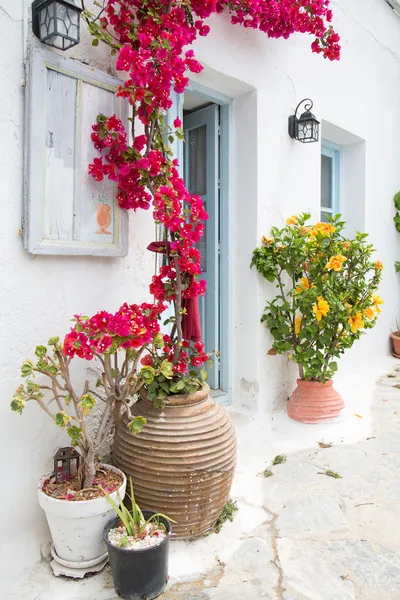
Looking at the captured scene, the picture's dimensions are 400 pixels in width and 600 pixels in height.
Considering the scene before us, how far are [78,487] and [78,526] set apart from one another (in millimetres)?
137

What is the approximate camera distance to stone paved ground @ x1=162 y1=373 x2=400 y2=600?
5.24ft

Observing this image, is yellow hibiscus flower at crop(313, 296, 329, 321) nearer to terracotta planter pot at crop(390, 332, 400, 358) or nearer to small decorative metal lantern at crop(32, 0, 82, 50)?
small decorative metal lantern at crop(32, 0, 82, 50)

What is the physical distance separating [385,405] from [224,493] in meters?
1.96

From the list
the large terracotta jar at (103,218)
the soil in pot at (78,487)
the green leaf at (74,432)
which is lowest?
the soil in pot at (78,487)

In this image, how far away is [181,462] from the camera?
176 centimetres

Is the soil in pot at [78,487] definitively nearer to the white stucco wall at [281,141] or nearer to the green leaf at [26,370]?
the green leaf at [26,370]

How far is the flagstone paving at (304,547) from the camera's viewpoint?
5.20ft

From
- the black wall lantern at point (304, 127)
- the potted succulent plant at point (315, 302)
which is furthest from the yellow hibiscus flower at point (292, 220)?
the black wall lantern at point (304, 127)

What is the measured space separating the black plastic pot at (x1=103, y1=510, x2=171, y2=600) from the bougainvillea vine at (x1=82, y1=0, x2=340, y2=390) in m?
0.70

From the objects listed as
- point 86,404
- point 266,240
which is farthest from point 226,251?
point 86,404

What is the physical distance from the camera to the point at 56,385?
1.71 metres

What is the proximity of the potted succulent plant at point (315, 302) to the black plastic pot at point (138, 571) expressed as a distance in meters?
1.66

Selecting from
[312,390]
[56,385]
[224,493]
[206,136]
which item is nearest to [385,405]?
[312,390]

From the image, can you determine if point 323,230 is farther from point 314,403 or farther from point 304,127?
point 314,403
